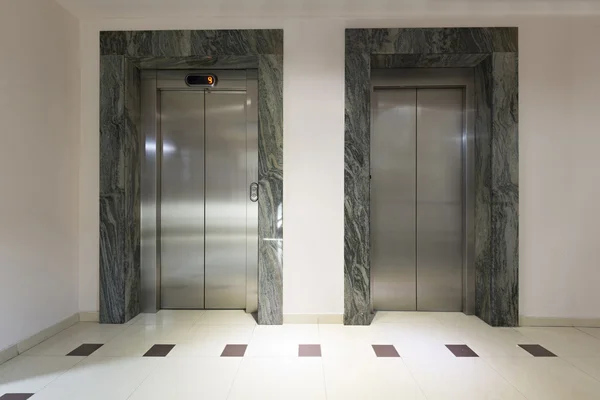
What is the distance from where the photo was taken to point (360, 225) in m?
3.53

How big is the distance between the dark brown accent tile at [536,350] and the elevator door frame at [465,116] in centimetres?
78

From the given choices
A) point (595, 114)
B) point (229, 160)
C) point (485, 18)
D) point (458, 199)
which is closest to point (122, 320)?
point (229, 160)

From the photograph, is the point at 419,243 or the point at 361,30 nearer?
the point at 361,30

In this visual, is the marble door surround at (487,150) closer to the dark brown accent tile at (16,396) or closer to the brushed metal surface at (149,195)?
the brushed metal surface at (149,195)

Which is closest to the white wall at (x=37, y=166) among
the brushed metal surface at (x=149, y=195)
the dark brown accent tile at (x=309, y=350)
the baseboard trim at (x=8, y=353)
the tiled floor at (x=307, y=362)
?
the baseboard trim at (x=8, y=353)

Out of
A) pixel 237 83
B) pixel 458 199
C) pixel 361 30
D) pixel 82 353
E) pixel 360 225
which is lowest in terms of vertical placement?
pixel 82 353

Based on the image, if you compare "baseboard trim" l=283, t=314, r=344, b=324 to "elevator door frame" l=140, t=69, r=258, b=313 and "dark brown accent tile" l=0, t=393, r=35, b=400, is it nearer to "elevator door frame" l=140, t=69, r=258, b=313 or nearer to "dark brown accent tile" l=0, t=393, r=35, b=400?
"elevator door frame" l=140, t=69, r=258, b=313

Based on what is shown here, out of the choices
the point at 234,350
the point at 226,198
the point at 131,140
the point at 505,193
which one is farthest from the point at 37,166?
the point at 505,193

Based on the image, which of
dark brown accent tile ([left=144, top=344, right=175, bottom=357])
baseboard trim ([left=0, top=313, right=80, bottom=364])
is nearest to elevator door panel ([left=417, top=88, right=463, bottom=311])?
dark brown accent tile ([left=144, top=344, right=175, bottom=357])

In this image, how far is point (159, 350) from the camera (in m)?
2.91

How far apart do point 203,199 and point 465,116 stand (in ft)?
9.78

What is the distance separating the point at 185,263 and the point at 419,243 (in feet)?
8.45

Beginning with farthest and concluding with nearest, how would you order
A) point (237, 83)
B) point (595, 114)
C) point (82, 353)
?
point (237, 83) < point (595, 114) < point (82, 353)

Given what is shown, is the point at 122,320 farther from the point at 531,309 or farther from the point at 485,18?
the point at 485,18
